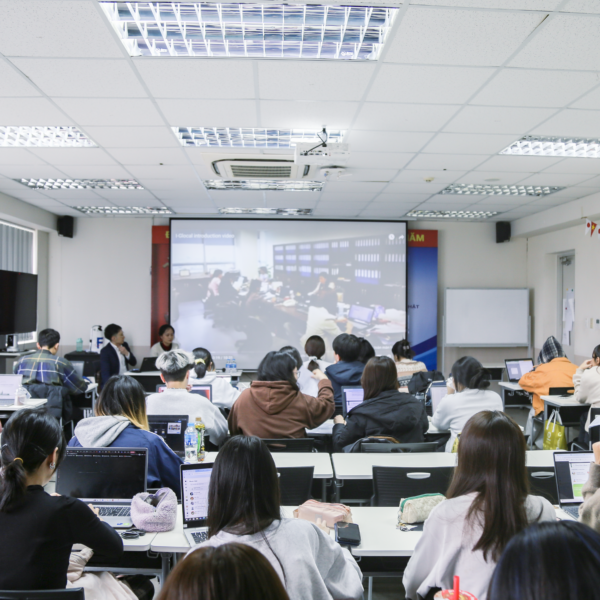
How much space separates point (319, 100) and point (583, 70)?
1626 millimetres

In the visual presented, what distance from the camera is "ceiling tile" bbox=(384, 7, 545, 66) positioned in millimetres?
2406

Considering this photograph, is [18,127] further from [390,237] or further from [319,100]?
[390,237]

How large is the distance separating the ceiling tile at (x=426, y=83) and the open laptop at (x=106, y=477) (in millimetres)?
2530

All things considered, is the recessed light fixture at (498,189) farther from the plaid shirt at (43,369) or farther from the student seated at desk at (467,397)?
the plaid shirt at (43,369)

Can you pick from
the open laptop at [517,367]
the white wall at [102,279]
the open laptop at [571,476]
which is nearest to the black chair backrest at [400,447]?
the open laptop at [571,476]

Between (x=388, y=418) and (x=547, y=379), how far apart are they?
317cm

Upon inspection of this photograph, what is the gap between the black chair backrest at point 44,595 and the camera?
4.18 feet

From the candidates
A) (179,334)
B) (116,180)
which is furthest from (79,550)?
(179,334)

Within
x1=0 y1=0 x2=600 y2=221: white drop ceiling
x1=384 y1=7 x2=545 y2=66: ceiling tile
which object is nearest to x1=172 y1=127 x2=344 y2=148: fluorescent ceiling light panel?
x1=0 y1=0 x2=600 y2=221: white drop ceiling

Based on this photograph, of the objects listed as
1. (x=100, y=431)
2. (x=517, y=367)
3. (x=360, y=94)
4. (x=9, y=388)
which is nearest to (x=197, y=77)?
(x=360, y=94)

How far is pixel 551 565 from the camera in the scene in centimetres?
71

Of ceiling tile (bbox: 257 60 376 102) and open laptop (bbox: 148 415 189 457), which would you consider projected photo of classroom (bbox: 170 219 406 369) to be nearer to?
ceiling tile (bbox: 257 60 376 102)

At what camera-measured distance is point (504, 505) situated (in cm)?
151

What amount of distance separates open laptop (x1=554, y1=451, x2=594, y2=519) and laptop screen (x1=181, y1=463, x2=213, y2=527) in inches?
61.2
